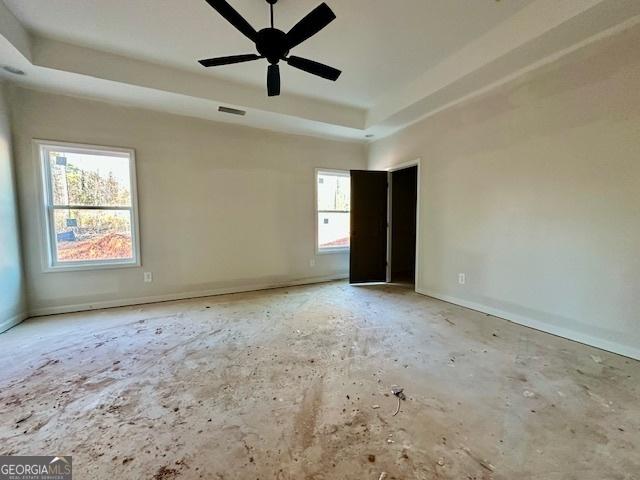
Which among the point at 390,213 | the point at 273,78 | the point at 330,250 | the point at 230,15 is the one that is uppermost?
the point at 230,15

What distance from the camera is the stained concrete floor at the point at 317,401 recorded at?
135cm

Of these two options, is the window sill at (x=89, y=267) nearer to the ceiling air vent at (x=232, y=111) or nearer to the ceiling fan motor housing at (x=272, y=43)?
the ceiling air vent at (x=232, y=111)

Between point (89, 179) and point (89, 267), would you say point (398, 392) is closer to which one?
point (89, 267)

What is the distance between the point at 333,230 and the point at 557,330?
3.57m

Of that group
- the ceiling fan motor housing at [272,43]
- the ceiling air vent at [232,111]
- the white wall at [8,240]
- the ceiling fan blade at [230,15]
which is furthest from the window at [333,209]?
the white wall at [8,240]

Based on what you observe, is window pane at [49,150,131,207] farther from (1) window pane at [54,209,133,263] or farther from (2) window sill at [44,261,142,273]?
(2) window sill at [44,261,142,273]

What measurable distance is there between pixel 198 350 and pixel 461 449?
2.18 metres

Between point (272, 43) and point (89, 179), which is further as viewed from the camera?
point (89, 179)

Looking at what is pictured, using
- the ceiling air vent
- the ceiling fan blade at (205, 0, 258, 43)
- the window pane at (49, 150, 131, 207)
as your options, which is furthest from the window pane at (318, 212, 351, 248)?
the ceiling fan blade at (205, 0, 258, 43)

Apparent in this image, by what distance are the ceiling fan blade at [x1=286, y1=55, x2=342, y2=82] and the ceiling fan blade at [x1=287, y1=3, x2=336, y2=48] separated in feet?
0.46

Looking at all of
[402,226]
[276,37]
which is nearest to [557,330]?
[402,226]

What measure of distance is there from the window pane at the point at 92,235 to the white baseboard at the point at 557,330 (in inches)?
187

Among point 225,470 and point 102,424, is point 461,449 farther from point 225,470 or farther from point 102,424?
point 102,424

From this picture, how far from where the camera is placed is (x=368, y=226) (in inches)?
199
